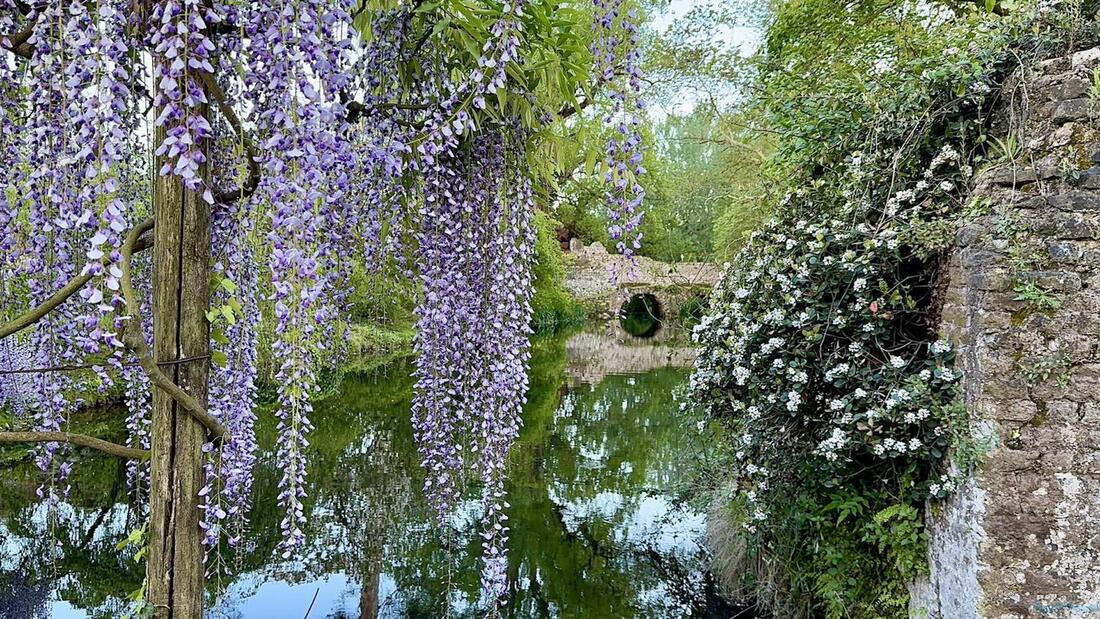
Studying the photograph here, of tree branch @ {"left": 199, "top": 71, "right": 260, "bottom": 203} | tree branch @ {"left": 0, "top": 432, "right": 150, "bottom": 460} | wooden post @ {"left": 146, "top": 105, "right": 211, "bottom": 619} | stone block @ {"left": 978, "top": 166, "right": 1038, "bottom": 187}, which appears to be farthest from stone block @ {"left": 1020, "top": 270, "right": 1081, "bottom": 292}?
tree branch @ {"left": 0, "top": 432, "right": 150, "bottom": 460}

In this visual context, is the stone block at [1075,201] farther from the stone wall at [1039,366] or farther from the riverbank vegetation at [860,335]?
the riverbank vegetation at [860,335]

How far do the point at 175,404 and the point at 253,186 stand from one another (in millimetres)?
486

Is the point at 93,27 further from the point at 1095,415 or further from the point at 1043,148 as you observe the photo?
the point at 1095,415

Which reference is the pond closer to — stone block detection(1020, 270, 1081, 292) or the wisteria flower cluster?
the wisteria flower cluster

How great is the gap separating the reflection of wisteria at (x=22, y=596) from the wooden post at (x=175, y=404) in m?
3.45

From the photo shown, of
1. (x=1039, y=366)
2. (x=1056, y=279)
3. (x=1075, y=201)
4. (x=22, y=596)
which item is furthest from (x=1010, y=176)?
(x=22, y=596)

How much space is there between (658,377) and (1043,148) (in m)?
10.7

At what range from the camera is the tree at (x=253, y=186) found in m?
1.20

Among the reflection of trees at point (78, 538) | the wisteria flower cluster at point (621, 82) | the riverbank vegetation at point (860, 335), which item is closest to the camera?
the wisteria flower cluster at point (621, 82)

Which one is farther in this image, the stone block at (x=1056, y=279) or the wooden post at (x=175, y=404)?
the stone block at (x=1056, y=279)

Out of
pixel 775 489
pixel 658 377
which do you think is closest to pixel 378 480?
pixel 775 489

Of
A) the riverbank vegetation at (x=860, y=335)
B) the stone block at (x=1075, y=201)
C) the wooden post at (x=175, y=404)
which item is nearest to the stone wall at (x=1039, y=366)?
the stone block at (x=1075, y=201)

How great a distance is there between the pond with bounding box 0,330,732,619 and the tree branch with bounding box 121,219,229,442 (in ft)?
6.69

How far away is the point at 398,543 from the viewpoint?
16.5ft
